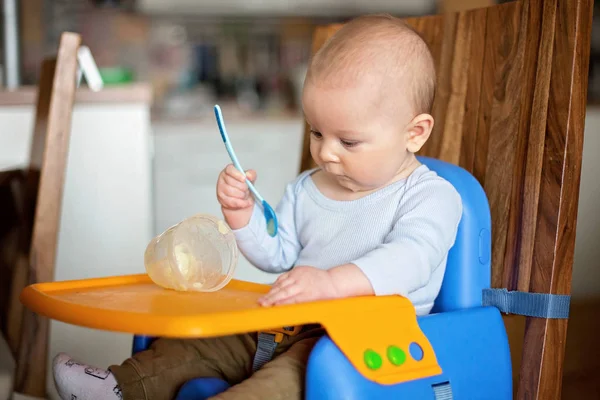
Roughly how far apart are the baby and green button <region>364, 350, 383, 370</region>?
8cm

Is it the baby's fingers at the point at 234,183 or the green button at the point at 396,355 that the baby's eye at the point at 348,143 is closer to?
the baby's fingers at the point at 234,183

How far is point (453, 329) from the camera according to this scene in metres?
0.88

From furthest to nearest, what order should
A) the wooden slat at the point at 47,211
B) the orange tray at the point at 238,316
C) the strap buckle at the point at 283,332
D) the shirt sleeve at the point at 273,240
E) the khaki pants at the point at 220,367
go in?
the wooden slat at the point at 47,211 → the shirt sleeve at the point at 273,240 → the strap buckle at the point at 283,332 → the khaki pants at the point at 220,367 → the orange tray at the point at 238,316

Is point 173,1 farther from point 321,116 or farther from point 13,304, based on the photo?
point 321,116

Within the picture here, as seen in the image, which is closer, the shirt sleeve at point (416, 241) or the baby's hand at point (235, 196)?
the shirt sleeve at point (416, 241)

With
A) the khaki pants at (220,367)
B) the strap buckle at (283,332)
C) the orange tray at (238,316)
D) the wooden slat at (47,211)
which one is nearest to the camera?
the orange tray at (238,316)

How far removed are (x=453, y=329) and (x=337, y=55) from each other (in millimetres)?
349

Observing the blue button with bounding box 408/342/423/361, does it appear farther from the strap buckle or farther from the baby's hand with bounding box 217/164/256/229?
the baby's hand with bounding box 217/164/256/229

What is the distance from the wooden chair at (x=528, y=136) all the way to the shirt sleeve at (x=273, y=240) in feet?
0.84

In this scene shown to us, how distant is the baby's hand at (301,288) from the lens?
79cm

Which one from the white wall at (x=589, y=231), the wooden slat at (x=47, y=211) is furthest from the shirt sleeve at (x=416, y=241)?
the wooden slat at (x=47, y=211)

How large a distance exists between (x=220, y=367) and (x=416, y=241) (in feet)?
0.95

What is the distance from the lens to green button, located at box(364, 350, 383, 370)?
29.9 inches

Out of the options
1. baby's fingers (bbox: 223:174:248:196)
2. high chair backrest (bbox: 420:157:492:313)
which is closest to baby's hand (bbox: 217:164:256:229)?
baby's fingers (bbox: 223:174:248:196)
